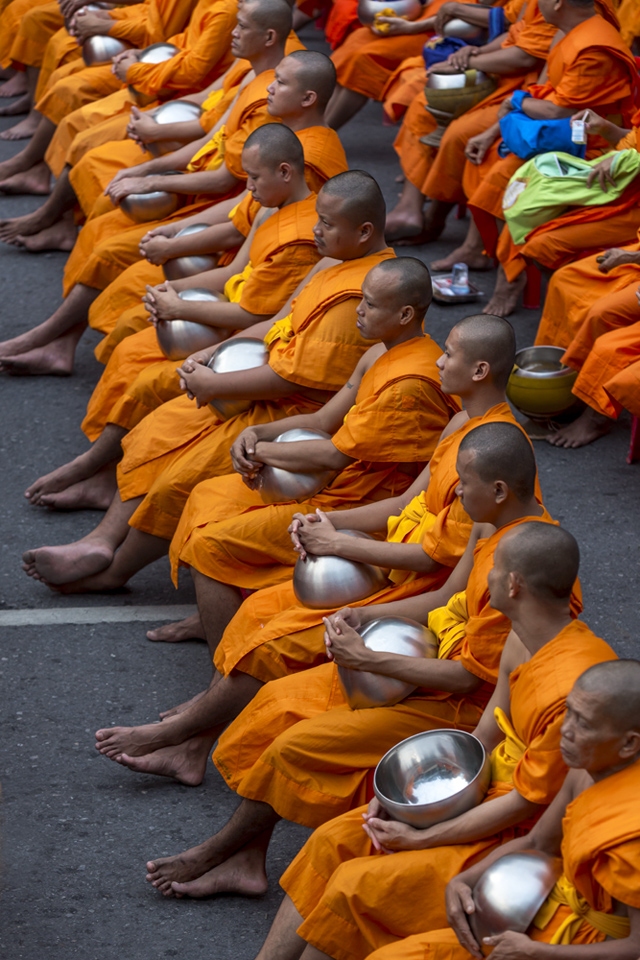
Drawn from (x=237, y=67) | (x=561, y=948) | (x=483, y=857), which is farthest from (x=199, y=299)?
(x=561, y=948)

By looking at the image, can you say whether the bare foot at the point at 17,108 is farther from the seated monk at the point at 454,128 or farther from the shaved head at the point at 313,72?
the shaved head at the point at 313,72

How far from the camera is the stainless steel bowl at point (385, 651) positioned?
326 cm

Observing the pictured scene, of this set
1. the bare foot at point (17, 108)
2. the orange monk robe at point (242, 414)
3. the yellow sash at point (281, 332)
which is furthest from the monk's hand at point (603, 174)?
the bare foot at point (17, 108)

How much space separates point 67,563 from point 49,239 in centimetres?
321

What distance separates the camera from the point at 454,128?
6793 mm

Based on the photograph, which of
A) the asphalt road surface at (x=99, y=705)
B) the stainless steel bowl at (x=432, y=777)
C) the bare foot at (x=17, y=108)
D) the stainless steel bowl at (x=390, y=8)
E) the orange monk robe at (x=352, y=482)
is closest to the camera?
the stainless steel bowl at (x=432, y=777)

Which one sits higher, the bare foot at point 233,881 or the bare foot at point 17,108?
the bare foot at point 233,881

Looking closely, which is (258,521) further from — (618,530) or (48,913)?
(618,530)

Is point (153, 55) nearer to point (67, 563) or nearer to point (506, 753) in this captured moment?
point (67, 563)

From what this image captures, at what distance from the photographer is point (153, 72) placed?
6.64 meters

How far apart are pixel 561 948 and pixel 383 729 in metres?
0.83

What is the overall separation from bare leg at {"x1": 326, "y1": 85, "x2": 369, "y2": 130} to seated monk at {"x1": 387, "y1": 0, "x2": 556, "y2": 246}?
2.71ft

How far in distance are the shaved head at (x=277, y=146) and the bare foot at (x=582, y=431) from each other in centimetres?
154

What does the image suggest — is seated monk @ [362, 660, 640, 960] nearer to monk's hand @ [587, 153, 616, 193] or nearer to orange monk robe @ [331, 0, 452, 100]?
monk's hand @ [587, 153, 616, 193]
